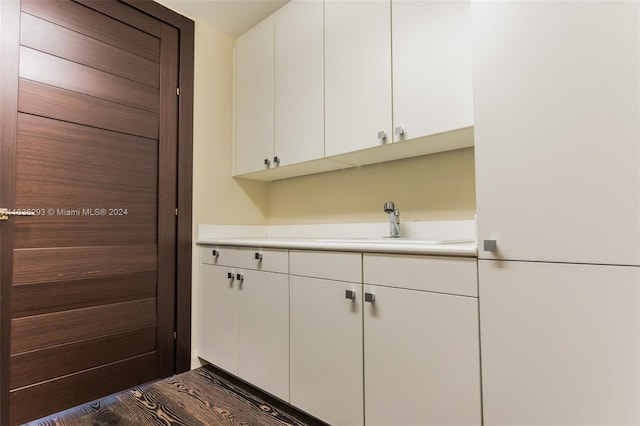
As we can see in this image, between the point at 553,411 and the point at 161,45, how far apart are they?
2.58 meters

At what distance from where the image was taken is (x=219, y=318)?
2.04 m

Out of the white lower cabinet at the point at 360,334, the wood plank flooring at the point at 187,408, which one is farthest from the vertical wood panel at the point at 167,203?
the white lower cabinet at the point at 360,334

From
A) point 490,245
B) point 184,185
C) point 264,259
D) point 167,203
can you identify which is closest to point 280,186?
point 184,185

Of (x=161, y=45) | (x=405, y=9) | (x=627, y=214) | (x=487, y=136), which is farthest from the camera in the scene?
(x=161, y=45)

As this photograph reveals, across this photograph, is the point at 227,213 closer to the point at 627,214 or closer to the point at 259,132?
the point at 259,132

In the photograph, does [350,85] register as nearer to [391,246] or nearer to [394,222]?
[394,222]

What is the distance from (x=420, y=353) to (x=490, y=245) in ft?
1.49

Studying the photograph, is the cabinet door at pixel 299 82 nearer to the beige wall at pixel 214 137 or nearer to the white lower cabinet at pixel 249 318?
the beige wall at pixel 214 137

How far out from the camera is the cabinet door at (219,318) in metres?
1.92

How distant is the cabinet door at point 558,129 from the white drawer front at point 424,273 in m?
0.10

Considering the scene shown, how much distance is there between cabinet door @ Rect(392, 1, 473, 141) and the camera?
52.8 inches

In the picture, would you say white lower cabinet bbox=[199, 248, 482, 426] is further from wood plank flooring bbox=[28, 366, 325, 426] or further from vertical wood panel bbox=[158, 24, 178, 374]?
vertical wood panel bbox=[158, 24, 178, 374]

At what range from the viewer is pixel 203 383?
1.97 metres

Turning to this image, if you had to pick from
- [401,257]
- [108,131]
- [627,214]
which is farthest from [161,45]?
[627,214]
